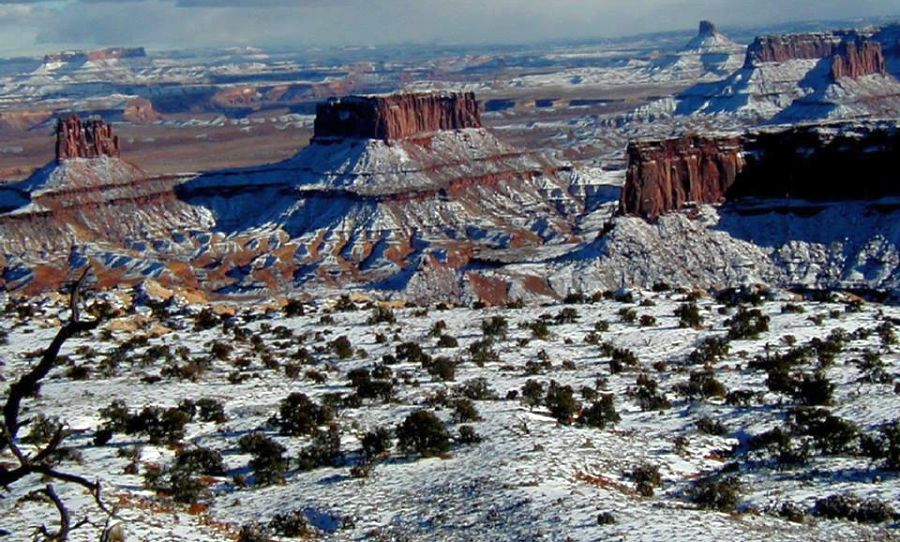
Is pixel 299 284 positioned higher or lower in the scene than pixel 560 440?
lower

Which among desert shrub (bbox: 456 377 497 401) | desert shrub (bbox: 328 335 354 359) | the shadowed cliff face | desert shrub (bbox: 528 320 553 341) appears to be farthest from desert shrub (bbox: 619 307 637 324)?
the shadowed cliff face

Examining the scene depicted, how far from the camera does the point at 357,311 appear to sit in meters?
67.4

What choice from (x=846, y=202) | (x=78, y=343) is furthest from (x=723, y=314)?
(x=846, y=202)

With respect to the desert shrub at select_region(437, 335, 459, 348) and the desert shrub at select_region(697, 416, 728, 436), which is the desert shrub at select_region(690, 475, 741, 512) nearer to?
the desert shrub at select_region(697, 416, 728, 436)

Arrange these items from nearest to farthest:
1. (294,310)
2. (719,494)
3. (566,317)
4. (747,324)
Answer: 1. (719,494)
2. (747,324)
3. (566,317)
4. (294,310)

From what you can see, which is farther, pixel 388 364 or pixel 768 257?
pixel 768 257

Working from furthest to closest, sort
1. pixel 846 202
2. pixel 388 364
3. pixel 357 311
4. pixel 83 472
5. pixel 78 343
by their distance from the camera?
pixel 846 202
pixel 357 311
pixel 78 343
pixel 388 364
pixel 83 472

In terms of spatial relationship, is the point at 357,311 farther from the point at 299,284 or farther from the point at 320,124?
the point at 320,124

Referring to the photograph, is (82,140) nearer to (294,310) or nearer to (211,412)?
(294,310)

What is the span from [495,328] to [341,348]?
25.2ft

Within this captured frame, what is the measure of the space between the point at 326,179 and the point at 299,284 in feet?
113

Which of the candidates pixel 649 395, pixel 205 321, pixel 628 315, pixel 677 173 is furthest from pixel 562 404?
pixel 677 173

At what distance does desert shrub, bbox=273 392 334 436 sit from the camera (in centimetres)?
4097

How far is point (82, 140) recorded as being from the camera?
Result: 15738 cm
